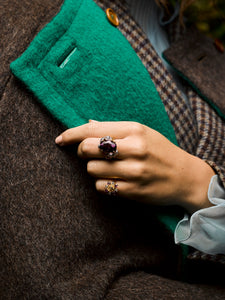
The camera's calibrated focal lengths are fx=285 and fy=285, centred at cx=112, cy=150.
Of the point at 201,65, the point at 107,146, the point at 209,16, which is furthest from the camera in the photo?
the point at 209,16

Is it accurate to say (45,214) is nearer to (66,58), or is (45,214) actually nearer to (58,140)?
(58,140)

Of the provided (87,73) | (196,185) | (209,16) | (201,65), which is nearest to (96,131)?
(87,73)

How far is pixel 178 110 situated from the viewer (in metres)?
0.65

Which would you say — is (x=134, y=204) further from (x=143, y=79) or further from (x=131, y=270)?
(x=143, y=79)

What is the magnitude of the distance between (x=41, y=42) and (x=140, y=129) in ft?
0.75

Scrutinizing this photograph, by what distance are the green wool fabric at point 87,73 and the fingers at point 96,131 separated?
2cm

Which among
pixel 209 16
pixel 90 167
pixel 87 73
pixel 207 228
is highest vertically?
pixel 87 73

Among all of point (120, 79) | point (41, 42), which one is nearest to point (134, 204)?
point (120, 79)

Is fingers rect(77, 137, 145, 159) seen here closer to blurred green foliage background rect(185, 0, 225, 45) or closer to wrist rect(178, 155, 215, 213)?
wrist rect(178, 155, 215, 213)

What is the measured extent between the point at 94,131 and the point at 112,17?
0.27 m

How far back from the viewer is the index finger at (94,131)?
18.8 inches

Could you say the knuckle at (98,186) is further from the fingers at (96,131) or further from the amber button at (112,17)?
the amber button at (112,17)

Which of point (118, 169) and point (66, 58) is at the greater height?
point (66, 58)

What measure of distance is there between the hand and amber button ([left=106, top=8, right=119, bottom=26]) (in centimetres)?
24
